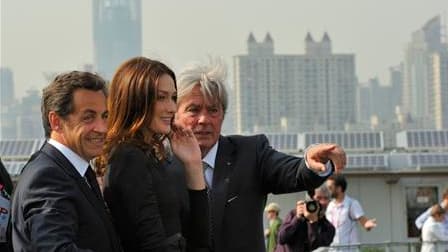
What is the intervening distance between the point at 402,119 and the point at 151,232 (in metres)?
151

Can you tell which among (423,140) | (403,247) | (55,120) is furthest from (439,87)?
(55,120)

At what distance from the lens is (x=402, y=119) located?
499 ft

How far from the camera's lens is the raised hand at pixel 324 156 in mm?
3840

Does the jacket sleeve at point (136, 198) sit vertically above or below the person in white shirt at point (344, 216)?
above

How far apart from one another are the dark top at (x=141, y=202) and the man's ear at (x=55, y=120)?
223 mm

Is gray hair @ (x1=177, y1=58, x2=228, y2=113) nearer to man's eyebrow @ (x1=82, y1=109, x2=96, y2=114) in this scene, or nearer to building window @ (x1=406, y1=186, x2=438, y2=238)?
man's eyebrow @ (x1=82, y1=109, x2=96, y2=114)

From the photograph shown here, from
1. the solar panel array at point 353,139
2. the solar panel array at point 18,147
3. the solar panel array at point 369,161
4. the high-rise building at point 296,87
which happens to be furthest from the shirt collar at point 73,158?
the high-rise building at point 296,87

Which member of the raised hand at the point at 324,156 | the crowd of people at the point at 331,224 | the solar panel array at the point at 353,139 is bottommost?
the crowd of people at the point at 331,224

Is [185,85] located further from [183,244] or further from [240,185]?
[183,244]

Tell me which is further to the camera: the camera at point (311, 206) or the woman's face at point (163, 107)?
the camera at point (311, 206)

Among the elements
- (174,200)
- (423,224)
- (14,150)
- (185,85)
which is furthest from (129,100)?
(14,150)

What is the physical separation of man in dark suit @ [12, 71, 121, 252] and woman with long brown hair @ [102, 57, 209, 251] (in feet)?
0.34

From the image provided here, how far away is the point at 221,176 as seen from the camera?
14.2 feet

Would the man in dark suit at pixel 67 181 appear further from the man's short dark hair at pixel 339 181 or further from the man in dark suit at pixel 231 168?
the man's short dark hair at pixel 339 181
